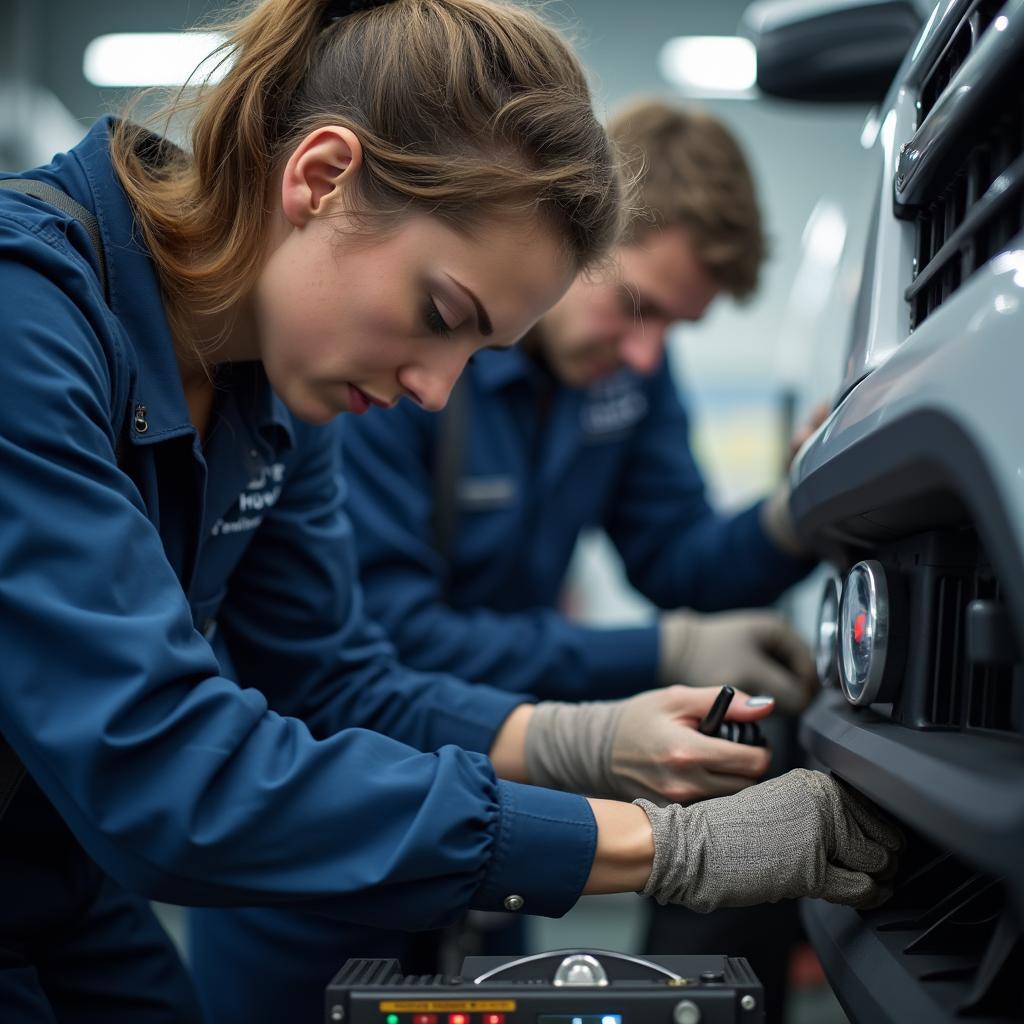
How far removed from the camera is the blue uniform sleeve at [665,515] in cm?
195

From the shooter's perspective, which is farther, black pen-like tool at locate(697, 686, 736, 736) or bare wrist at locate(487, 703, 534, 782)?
bare wrist at locate(487, 703, 534, 782)

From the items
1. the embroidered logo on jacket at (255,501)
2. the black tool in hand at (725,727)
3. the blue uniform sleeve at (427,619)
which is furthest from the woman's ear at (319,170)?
the blue uniform sleeve at (427,619)

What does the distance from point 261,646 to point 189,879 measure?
0.52 meters

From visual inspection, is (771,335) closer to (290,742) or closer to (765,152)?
(765,152)

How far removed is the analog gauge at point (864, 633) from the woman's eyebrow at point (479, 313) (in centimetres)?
36

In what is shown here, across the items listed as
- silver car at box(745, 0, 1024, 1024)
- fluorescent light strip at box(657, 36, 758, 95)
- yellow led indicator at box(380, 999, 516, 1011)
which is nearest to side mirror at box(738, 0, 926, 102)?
silver car at box(745, 0, 1024, 1024)

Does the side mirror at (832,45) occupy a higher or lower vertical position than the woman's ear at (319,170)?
higher

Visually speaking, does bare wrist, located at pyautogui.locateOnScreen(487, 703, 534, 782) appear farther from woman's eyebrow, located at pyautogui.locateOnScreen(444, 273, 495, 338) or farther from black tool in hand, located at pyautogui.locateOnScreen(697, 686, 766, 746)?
woman's eyebrow, located at pyautogui.locateOnScreen(444, 273, 495, 338)

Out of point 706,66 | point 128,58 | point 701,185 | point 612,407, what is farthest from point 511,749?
point 128,58

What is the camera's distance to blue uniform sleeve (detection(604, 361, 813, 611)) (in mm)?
1952

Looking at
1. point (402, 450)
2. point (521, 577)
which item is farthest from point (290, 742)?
point (521, 577)

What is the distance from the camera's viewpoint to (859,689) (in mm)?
819

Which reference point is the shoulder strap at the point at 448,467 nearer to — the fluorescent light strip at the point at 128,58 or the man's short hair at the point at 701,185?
the man's short hair at the point at 701,185

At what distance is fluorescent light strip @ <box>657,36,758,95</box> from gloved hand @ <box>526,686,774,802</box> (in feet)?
14.1
